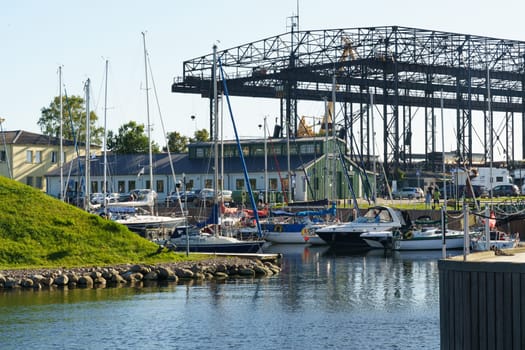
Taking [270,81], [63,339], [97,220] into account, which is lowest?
[63,339]

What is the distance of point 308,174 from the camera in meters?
96.6

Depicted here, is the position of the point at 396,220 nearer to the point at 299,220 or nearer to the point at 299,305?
the point at 299,220

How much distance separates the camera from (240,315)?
39250mm

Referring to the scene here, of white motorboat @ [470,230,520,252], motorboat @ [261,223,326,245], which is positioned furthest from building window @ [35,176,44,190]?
white motorboat @ [470,230,520,252]

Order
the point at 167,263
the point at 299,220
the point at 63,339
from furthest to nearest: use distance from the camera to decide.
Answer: the point at 299,220 < the point at 167,263 < the point at 63,339

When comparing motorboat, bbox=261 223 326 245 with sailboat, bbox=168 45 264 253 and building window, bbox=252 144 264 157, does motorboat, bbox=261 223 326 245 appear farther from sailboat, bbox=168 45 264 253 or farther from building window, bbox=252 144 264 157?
building window, bbox=252 144 264 157

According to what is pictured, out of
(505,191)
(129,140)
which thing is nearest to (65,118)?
(129,140)

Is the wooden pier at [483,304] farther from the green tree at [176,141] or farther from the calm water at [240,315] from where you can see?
the green tree at [176,141]

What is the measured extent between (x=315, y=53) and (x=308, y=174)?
1788cm

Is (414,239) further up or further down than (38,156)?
further down

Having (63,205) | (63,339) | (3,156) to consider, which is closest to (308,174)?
(3,156)

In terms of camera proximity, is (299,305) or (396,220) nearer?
(299,305)

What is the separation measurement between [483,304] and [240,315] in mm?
20105

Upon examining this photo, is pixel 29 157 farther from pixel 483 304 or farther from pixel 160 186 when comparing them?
pixel 483 304
